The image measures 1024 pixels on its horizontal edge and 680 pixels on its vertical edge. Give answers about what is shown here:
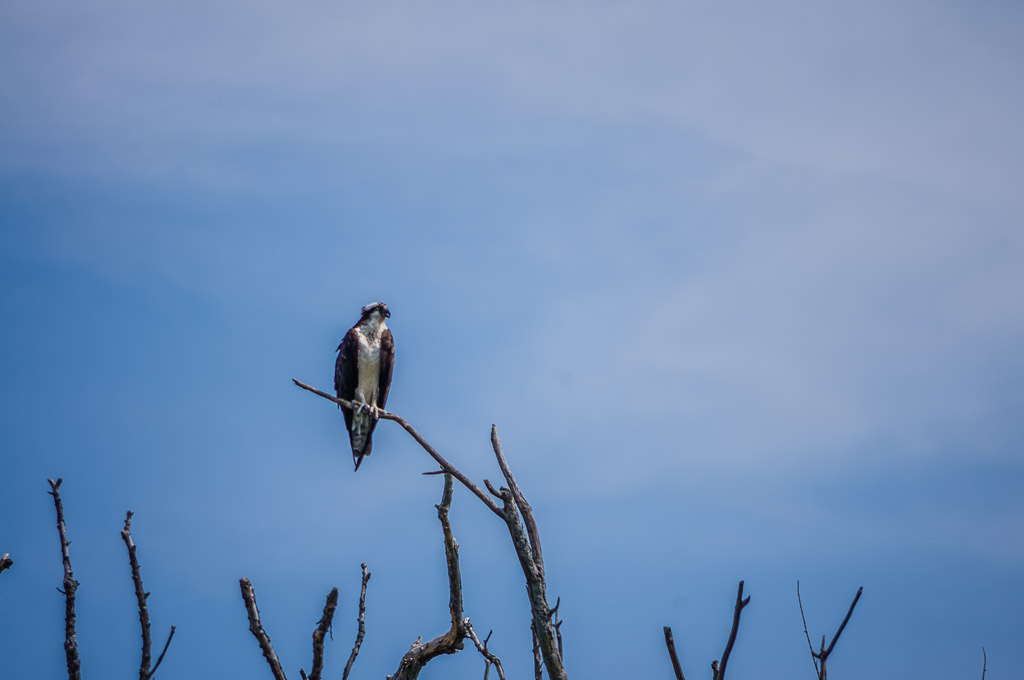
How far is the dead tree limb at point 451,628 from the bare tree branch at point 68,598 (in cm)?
176

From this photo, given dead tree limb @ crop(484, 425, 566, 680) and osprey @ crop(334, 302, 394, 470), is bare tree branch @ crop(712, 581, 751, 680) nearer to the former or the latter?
dead tree limb @ crop(484, 425, 566, 680)

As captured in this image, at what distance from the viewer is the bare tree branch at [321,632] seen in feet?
13.9

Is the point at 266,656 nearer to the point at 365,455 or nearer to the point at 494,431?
the point at 494,431

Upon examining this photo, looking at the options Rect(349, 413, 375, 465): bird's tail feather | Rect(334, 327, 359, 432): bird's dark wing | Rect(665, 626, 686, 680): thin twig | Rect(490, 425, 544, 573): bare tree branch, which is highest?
Rect(334, 327, 359, 432): bird's dark wing

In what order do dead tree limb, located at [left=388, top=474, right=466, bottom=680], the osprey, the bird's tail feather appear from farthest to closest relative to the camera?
the osprey < the bird's tail feather < dead tree limb, located at [left=388, top=474, right=466, bottom=680]

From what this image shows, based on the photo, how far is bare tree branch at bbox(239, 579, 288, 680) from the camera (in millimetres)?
4297

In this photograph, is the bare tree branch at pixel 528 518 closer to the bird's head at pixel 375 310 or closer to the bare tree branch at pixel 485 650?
the bare tree branch at pixel 485 650

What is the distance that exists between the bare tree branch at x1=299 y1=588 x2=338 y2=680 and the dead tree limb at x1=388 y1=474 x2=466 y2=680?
861 millimetres

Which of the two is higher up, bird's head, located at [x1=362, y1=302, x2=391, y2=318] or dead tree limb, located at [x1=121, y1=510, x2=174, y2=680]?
bird's head, located at [x1=362, y1=302, x2=391, y2=318]

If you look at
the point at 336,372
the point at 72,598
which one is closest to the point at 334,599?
the point at 72,598

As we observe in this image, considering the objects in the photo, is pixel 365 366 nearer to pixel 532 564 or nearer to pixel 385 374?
pixel 385 374

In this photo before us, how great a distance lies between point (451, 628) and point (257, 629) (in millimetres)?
1206

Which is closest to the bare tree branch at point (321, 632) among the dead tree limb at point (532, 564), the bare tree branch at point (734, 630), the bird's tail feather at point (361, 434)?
the dead tree limb at point (532, 564)

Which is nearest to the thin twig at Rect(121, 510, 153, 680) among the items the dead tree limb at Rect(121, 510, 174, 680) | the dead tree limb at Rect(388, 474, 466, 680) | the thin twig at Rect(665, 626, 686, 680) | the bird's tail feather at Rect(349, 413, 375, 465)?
the dead tree limb at Rect(121, 510, 174, 680)
